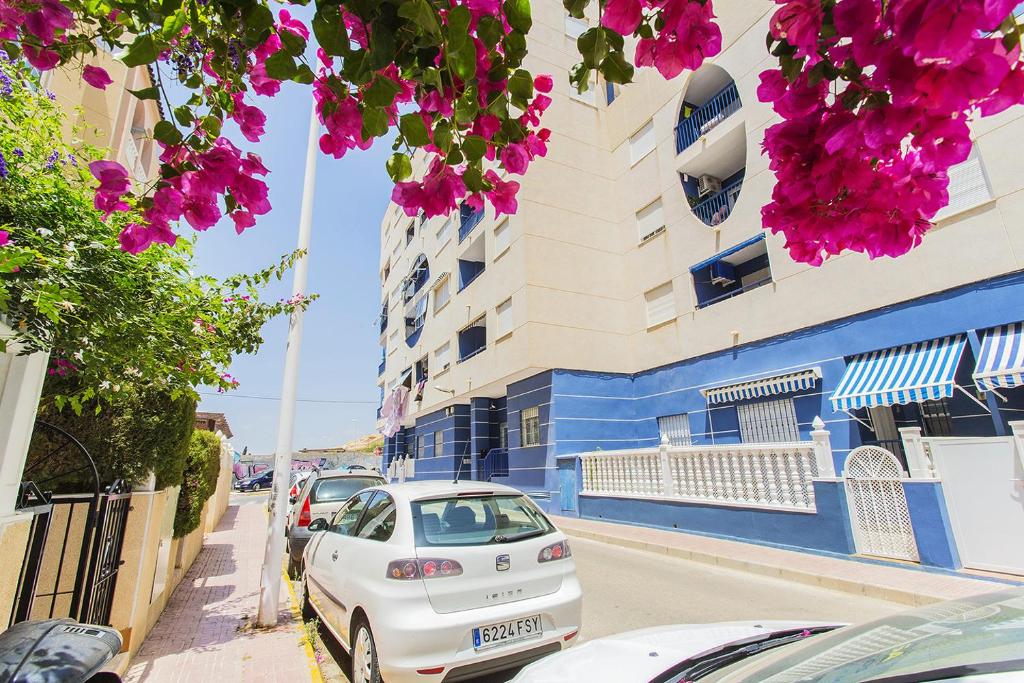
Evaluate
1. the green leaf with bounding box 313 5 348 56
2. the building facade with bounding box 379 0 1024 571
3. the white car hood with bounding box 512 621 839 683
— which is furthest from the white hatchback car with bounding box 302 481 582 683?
the building facade with bounding box 379 0 1024 571

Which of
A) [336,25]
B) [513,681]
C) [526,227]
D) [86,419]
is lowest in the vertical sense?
[513,681]

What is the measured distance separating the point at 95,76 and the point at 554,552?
4104mm

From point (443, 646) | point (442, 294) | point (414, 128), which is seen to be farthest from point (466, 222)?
point (414, 128)

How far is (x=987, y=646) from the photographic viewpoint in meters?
1.12

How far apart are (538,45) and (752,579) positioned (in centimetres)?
1920

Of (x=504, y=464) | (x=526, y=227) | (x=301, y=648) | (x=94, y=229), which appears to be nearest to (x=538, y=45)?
(x=526, y=227)

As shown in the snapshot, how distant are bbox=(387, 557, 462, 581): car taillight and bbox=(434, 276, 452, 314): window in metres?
19.0

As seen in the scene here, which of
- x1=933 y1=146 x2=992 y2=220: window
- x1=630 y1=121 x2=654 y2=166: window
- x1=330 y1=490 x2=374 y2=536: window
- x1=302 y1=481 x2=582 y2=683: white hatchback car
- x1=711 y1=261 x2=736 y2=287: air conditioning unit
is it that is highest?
x1=630 y1=121 x2=654 y2=166: window

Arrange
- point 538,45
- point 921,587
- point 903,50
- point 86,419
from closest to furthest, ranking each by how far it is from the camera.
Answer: point 903,50, point 86,419, point 921,587, point 538,45

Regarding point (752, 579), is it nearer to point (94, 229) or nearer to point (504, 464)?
point (94, 229)

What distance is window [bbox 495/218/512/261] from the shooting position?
17.5 metres

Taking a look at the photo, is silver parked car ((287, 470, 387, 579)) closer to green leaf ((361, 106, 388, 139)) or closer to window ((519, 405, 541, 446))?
green leaf ((361, 106, 388, 139))

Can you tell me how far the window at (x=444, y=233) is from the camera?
912 inches

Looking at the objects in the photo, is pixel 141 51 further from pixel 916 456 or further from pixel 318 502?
pixel 916 456
